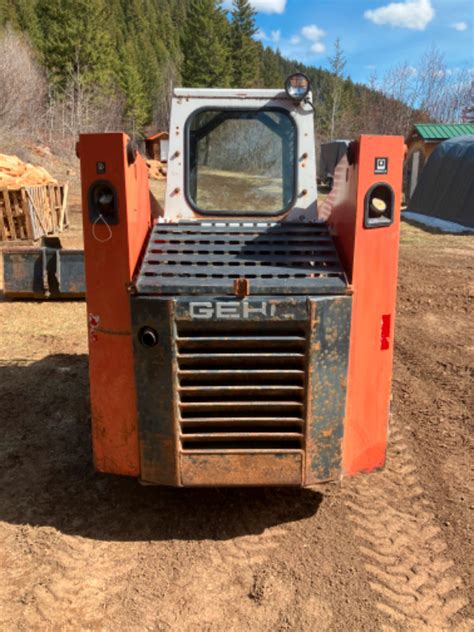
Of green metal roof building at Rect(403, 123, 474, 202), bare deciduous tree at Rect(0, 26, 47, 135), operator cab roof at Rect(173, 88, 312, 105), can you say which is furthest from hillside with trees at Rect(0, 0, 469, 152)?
operator cab roof at Rect(173, 88, 312, 105)

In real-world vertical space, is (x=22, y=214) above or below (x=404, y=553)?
above

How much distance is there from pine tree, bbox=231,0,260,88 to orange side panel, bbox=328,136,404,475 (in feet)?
222

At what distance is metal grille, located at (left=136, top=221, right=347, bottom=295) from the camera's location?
9.31 feet

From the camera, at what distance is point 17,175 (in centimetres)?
1555

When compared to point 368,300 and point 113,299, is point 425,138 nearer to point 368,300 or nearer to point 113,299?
point 368,300

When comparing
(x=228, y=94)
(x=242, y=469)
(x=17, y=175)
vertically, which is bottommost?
(x=242, y=469)

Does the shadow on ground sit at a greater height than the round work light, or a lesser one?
lesser

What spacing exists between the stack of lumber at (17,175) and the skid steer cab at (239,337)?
11.9 m

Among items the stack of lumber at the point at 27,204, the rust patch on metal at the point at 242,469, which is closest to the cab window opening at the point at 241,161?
the rust patch on metal at the point at 242,469

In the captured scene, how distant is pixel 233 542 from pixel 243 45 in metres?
70.8

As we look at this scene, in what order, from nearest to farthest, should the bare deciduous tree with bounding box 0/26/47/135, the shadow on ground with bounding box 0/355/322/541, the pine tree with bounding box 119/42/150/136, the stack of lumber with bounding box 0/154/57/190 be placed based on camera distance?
the shadow on ground with bounding box 0/355/322/541 → the stack of lumber with bounding box 0/154/57/190 → the bare deciduous tree with bounding box 0/26/47/135 → the pine tree with bounding box 119/42/150/136

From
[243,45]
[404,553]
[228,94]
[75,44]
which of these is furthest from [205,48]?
[404,553]

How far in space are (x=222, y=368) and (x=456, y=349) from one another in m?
4.33

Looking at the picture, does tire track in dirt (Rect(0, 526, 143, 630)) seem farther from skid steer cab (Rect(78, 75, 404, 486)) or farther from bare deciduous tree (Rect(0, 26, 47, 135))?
bare deciduous tree (Rect(0, 26, 47, 135))
